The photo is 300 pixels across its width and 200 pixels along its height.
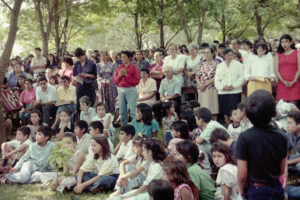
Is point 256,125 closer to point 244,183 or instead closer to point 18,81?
point 244,183

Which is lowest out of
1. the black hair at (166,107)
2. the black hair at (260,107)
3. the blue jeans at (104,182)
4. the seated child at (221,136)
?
the blue jeans at (104,182)

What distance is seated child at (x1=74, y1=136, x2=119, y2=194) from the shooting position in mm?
5223

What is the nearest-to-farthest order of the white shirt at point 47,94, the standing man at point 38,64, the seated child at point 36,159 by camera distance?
the seated child at point 36,159 < the white shirt at point 47,94 < the standing man at point 38,64

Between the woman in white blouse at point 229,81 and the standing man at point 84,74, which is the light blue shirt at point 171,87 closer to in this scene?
the woman in white blouse at point 229,81

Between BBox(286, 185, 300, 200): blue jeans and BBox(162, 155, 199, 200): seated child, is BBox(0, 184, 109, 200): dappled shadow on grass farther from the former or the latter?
BBox(286, 185, 300, 200): blue jeans

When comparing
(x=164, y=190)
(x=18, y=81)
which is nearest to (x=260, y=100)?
(x=164, y=190)

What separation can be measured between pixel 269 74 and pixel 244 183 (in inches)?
190

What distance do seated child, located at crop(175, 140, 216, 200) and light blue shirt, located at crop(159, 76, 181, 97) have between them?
149 inches

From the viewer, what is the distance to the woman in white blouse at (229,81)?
7.43 m

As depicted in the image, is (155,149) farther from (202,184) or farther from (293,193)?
(293,193)

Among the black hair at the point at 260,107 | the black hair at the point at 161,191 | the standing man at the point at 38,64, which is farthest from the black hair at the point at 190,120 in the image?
the standing man at the point at 38,64

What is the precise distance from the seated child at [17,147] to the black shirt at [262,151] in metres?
4.55

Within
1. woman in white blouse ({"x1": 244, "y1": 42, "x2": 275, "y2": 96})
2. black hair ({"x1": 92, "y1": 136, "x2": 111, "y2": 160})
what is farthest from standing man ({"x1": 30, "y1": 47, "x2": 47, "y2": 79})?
black hair ({"x1": 92, "y1": 136, "x2": 111, "y2": 160})

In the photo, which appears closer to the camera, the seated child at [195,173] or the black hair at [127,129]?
the seated child at [195,173]
